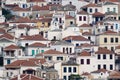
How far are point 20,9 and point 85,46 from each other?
15.1 meters

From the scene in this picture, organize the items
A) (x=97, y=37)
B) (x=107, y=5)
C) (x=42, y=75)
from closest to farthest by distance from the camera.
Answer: (x=42, y=75) < (x=97, y=37) < (x=107, y=5)

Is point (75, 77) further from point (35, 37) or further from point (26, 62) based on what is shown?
point (35, 37)

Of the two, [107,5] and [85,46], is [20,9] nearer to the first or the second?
[107,5]

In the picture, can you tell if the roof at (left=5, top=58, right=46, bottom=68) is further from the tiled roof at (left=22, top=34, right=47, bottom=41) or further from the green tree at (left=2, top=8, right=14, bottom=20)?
the green tree at (left=2, top=8, right=14, bottom=20)

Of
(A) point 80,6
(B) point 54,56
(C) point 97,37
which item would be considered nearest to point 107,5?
(A) point 80,6

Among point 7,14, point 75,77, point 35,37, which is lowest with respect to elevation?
point 75,77

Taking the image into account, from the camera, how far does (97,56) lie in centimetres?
8331

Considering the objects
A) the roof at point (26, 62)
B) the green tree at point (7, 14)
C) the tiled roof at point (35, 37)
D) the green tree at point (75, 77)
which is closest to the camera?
the green tree at point (75, 77)

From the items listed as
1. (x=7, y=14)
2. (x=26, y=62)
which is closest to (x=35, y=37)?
(x=26, y=62)

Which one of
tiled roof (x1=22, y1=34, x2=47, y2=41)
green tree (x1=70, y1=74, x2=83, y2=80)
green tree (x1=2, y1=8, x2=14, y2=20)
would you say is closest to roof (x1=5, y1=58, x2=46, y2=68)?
green tree (x1=70, y1=74, x2=83, y2=80)

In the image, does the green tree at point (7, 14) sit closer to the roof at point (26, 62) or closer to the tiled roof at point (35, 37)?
the tiled roof at point (35, 37)

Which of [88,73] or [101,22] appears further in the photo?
[101,22]

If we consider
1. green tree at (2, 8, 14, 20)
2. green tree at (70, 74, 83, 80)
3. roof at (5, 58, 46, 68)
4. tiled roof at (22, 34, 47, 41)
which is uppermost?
green tree at (2, 8, 14, 20)

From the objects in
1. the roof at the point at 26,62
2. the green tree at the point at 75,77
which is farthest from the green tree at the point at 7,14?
Result: the green tree at the point at 75,77
